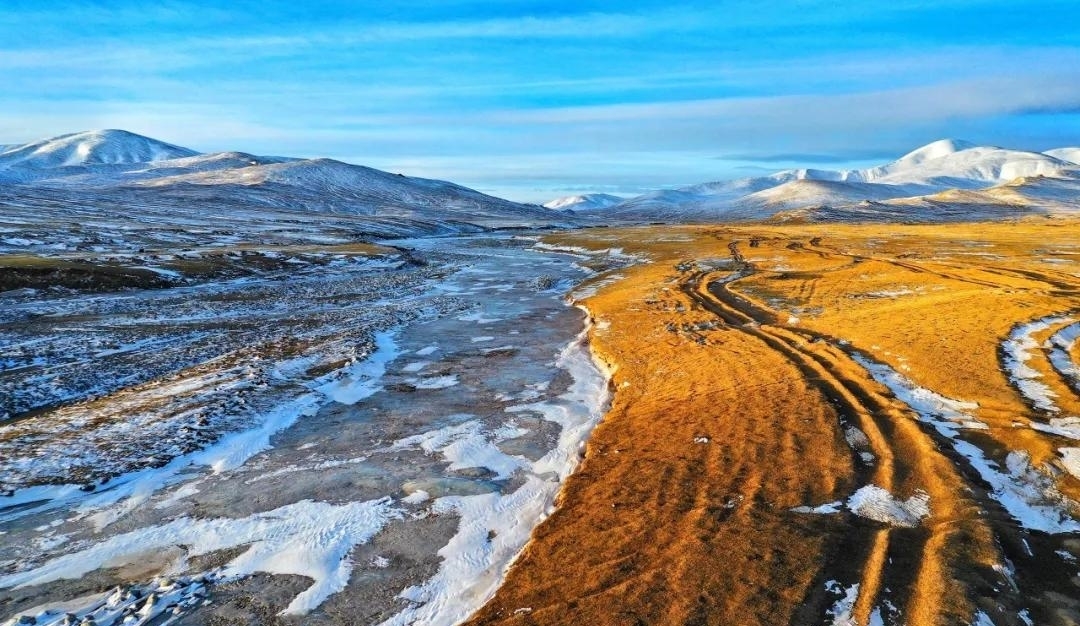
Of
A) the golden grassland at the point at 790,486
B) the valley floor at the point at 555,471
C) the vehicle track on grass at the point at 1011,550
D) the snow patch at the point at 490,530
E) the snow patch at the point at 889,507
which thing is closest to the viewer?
the vehicle track on grass at the point at 1011,550

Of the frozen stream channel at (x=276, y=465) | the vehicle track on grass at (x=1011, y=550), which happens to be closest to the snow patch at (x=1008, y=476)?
the vehicle track on grass at (x=1011, y=550)

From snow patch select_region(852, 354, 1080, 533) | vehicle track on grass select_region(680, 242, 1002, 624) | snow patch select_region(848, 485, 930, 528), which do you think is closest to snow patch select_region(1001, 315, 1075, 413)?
snow patch select_region(852, 354, 1080, 533)

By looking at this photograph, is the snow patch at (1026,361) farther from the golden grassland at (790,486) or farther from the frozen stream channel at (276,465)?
the frozen stream channel at (276,465)

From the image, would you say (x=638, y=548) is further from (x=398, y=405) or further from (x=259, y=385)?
(x=259, y=385)

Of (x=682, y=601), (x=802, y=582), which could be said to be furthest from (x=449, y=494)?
(x=802, y=582)

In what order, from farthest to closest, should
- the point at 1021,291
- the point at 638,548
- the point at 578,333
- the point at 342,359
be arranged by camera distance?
1. the point at 1021,291
2. the point at 578,333
3. the point at 342,359
4. the point at 638,548
